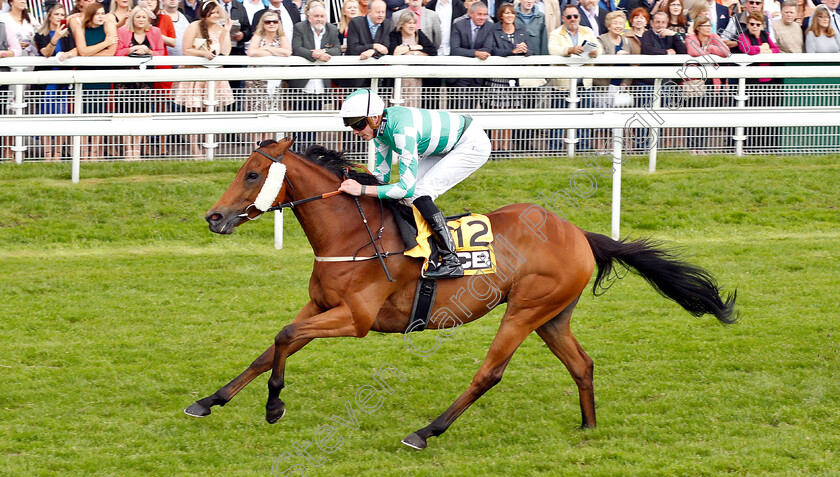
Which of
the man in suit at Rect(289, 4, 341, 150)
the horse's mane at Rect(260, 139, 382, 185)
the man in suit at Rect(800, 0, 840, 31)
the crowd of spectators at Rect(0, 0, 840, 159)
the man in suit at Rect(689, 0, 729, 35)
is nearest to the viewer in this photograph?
the horse's mane at Rect(260, 139, 382, 185)

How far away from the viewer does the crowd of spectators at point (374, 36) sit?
941 centimetres

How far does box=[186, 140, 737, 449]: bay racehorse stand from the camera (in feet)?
17.3

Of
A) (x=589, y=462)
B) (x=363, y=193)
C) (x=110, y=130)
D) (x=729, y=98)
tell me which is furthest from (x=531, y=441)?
(x=729, y=98)

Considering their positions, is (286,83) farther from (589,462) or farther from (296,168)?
(589,462)

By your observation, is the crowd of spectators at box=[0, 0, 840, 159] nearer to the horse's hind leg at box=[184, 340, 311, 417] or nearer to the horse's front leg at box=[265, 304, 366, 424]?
the horse's hind leg at box=[184, 340, 311, 417]

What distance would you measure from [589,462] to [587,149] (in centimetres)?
549

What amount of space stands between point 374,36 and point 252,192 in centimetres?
512

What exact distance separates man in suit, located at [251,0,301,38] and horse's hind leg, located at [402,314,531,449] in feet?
17.8

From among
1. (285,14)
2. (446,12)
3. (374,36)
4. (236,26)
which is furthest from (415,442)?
(446,12)

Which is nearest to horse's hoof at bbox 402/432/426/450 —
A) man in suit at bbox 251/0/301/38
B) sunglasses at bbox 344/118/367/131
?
sunglasses at bbox 344/118/367/131

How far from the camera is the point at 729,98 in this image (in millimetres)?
10289

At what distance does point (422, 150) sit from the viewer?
219 inches

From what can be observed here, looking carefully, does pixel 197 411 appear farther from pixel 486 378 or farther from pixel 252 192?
pixel 486 378

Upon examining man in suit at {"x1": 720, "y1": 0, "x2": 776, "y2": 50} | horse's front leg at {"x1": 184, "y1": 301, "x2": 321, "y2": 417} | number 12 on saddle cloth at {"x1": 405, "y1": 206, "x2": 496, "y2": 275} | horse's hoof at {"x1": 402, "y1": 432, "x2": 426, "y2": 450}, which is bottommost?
horse's hoof at {"x1": 402, "y1": 432, "x2": 426, "y2": 450}
